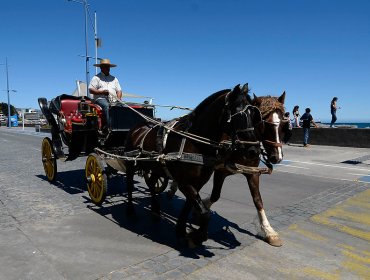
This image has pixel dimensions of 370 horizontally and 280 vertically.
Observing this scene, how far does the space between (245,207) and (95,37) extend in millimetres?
27479

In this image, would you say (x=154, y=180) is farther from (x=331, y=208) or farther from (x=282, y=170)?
(x=282, y=170)

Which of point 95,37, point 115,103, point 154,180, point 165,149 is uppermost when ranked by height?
point 95,37

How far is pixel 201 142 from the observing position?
14.2 ft

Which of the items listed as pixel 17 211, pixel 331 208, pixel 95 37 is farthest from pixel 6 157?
pixel 95 37

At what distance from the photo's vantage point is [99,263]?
415cm

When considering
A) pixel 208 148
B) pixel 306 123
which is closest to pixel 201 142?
pixel 208 148

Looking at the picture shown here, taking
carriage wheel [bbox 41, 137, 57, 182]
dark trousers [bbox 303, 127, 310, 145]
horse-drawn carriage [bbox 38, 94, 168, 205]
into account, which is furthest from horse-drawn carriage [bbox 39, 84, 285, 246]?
dark trousers [bbox 303, 127, 310, 145]

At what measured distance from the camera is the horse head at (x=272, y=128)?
4.31 metres

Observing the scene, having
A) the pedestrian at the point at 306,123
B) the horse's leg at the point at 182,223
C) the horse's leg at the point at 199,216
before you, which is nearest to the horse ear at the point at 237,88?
the horse's leg at the point at 199,216

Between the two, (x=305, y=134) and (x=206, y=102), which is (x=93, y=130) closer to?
(x=206, y=102)

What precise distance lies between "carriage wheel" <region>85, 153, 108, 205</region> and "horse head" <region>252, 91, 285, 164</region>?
10.4 ft

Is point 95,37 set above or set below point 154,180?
above

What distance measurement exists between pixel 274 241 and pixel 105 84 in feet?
15.9

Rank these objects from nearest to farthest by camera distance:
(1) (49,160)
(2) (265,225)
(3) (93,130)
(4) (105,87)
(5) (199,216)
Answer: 1. (5) (199,216)
2. (2) (265,225)
3. (3) (93,130)
4. (4) (105,87)
5. (1) (49,160)
